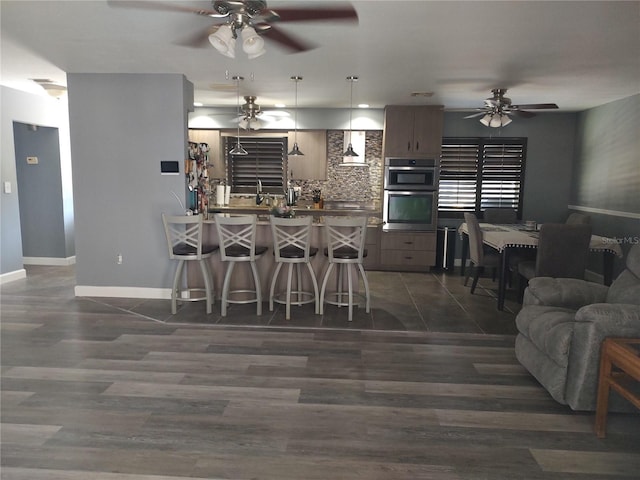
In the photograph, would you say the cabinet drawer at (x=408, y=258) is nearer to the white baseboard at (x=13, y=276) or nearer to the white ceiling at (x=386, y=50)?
the white ceiling at (x=386, y=50)

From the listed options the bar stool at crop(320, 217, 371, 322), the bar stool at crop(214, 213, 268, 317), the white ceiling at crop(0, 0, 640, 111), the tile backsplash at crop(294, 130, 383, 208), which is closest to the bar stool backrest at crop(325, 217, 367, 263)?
the bar stool at crop(320, 217, 371, 322)

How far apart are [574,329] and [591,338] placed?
0.12 metres

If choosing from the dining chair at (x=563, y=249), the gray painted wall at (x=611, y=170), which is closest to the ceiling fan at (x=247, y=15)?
the dining chair at (x=563, y=249)

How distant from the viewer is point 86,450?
219 cm

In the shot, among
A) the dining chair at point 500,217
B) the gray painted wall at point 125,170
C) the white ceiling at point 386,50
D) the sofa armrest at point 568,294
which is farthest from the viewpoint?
the dining chair at point 500,217

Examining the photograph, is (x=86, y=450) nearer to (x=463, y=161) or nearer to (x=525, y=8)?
(x=525, y=8)

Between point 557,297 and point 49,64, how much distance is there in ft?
16.6

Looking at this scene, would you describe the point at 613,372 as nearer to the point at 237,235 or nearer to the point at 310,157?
the point at 237,235

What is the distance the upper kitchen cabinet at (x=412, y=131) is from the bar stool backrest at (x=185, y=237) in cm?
328

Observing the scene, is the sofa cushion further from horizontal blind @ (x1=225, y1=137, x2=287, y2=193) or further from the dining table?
horizontal blind @ (x1=225, y1=137, x2=287, y2=193)

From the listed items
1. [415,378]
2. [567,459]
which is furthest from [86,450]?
[567,459]

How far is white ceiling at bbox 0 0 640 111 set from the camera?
2.80 m

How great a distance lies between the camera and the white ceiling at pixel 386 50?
2.80 m

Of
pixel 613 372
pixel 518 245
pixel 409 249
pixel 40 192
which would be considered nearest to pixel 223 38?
pixel 613 372
